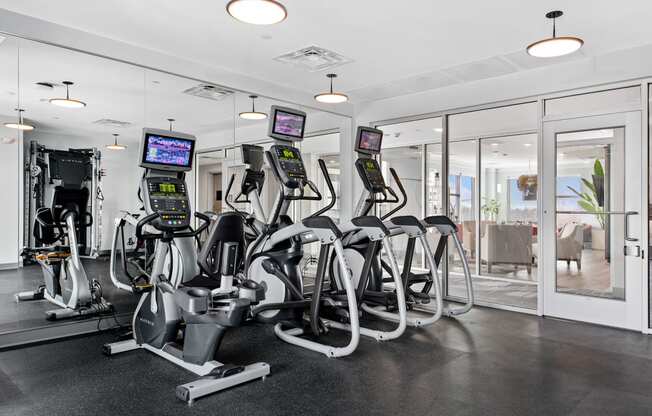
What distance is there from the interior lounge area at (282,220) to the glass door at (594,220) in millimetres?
22

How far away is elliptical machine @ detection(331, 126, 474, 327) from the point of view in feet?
14.9

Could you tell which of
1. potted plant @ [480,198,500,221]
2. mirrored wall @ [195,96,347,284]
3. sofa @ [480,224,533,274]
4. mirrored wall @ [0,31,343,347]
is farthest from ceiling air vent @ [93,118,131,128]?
potted plant @ [480,198,500,221]

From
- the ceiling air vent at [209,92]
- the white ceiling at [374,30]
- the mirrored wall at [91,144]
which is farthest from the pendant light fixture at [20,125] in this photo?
the ceiling air vent at [209,92]

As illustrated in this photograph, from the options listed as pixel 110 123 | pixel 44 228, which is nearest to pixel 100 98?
pixel 110 123

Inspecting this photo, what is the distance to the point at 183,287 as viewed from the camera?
320 centimetres

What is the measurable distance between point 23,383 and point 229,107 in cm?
366

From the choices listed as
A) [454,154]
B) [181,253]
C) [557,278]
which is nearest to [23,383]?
[181,253]

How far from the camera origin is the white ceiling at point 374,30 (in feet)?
12.2

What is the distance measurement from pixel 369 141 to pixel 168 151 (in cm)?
258

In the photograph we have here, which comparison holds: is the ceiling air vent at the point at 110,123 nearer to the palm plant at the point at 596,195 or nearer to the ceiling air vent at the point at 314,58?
the ceiling air vent at the point at 314,58

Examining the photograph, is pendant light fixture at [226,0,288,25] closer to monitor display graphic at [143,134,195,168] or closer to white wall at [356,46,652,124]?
monitor display graphic at [143,134,195,168]

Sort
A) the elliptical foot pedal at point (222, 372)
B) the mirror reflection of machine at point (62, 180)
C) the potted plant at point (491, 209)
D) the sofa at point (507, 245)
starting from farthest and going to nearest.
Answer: the potted plant at point (491, 209) < the sofa at point (507, 245) < the mirror reflection of machine at point (62, 180) < the elliptical foot pedal at point (222, 372)

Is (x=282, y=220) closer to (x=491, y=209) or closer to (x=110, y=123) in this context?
(x=110, y=123)

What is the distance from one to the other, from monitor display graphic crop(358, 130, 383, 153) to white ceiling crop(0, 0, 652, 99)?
75 centimetres
